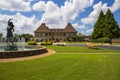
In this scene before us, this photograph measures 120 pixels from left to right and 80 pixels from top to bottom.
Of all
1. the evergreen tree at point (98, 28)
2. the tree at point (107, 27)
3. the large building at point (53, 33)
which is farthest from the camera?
the large building at point (53, 33)

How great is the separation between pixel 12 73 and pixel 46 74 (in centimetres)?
184

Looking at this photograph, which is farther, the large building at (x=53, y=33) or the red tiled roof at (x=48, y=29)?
the red tiled roof at (x=48, y=29)

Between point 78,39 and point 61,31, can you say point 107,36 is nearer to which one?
point 78,39

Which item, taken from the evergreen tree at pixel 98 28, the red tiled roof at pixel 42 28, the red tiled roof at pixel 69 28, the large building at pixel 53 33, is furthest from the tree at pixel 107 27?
the red tiled roof at pixel 42 28

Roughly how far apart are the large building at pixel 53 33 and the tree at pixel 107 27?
1935cm

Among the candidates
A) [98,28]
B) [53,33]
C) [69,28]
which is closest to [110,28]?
[98,28]

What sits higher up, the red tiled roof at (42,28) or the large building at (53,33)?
the red tiled roof at (42,28)

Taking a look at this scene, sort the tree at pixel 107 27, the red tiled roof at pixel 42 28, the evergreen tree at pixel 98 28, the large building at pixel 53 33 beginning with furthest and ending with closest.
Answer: the red tiled roof at pixel 42 28, the large building at pixel 53 33, the evergreen tree at pixel 98 28, the tree at pixel 107 27

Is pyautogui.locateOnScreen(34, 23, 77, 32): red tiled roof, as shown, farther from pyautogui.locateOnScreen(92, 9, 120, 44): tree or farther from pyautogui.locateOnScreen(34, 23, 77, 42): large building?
pyautogui.locateOnScreen(92, 9, 120, 44): tree

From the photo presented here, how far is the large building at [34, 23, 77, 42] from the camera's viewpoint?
8894 centimetres

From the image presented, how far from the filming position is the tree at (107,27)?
64375 mm

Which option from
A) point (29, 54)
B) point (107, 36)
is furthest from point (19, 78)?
point (107, 36)

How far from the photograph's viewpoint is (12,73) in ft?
31.1

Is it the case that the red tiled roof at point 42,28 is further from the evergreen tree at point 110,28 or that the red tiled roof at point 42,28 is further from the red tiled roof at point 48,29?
the evergreen tree at point 110,28
